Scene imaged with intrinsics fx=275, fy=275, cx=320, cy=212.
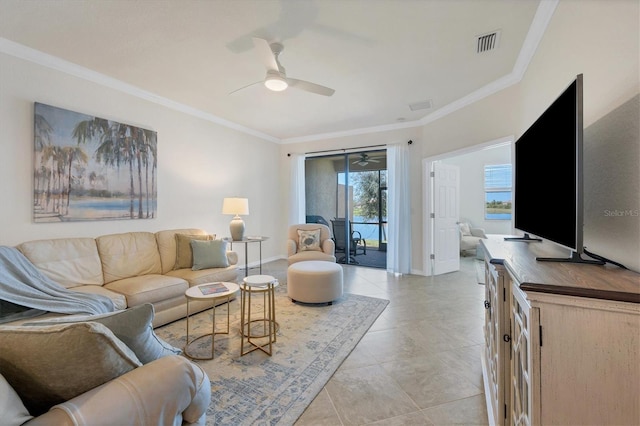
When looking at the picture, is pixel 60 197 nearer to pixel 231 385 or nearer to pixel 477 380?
pixel 231 385

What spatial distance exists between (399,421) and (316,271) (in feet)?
6.27

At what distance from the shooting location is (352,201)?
6.29 m

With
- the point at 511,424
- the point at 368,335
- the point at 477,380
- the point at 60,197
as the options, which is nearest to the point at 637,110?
the point at 511,424

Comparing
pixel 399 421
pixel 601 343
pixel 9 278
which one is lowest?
pixel 399 421

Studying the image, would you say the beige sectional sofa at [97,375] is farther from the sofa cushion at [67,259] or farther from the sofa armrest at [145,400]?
the sofa cushion at [67,259]

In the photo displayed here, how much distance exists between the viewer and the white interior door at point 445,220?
16.0ft

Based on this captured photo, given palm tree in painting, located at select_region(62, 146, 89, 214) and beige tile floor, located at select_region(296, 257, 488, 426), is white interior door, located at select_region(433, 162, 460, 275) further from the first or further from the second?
palm tree in painting, located at select_region(62, 146, 89, 214)

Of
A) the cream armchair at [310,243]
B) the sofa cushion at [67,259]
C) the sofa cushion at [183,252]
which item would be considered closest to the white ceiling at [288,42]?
the sofa cushion at [67,259]

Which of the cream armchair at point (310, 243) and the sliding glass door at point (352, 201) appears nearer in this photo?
the cream armchair at point (310, 243)

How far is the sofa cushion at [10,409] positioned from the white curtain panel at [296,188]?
5.35 meters

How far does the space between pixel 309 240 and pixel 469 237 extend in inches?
176

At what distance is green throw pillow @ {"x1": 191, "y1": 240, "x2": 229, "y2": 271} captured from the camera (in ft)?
11.3

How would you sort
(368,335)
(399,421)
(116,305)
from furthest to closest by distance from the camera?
(368,335) → (116,305) → (399,421)

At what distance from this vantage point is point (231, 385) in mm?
1922
